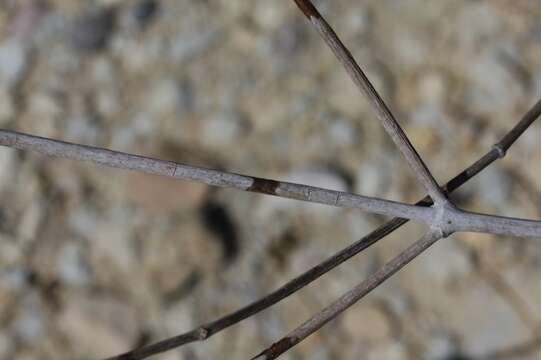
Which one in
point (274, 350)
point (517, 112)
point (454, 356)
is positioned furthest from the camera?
point (517, 112)

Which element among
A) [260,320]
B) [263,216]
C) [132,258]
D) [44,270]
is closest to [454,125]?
[263,216]

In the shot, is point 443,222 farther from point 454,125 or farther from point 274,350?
point 454,125

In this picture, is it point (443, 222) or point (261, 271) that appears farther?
point (261, 271)

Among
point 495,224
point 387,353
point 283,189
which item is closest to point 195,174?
point 283,189

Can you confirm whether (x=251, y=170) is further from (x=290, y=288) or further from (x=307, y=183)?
(x=290, y=288)

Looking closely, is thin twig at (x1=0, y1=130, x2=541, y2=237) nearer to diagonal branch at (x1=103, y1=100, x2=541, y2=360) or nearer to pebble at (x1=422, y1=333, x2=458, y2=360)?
diagonal branch at (x1=103, y1=100, x2=541, y2=360)

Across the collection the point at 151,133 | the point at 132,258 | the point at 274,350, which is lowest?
the point at 274,350

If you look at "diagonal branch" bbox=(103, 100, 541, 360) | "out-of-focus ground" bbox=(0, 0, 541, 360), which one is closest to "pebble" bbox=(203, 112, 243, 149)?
"out-of-focus ground" bbox=(0, 0, 541, 360)
